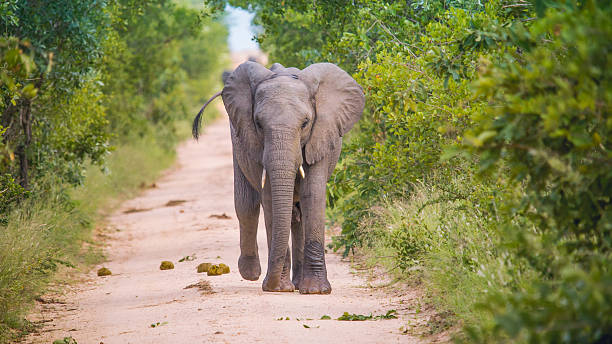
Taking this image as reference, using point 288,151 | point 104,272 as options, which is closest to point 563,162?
point 288,151

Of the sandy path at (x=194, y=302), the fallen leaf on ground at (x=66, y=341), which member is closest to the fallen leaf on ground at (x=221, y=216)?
the sandy path at (x=194, y=302)

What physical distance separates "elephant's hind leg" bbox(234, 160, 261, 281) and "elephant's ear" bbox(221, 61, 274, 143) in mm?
839

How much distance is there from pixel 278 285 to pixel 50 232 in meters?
4.15

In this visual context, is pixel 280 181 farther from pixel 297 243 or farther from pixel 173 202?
pixel 173 202

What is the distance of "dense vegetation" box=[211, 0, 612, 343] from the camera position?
3938mm

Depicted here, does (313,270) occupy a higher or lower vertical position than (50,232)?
higher

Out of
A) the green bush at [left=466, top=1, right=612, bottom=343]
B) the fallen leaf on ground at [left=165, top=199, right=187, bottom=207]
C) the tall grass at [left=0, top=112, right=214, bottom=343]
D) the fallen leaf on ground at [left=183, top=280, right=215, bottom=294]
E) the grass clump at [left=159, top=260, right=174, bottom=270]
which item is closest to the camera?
the green bush at [left=466, top=1, right=612, bottom=343]

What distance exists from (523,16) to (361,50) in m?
4.12

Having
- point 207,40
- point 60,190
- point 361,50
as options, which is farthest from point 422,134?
point 207,40

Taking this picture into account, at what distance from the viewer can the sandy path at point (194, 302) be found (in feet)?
20.8

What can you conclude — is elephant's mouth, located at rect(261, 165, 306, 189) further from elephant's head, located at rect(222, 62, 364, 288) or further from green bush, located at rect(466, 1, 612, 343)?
green bush, located at rect(466, 1, 612, 343)

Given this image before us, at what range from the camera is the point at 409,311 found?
24.1ft

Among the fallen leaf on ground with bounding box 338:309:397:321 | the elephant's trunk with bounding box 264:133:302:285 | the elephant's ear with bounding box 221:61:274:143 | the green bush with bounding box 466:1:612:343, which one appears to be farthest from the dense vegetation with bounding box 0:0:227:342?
the fallen leaf on ground with bounding box 338:309:397:321

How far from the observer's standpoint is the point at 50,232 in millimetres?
10672
